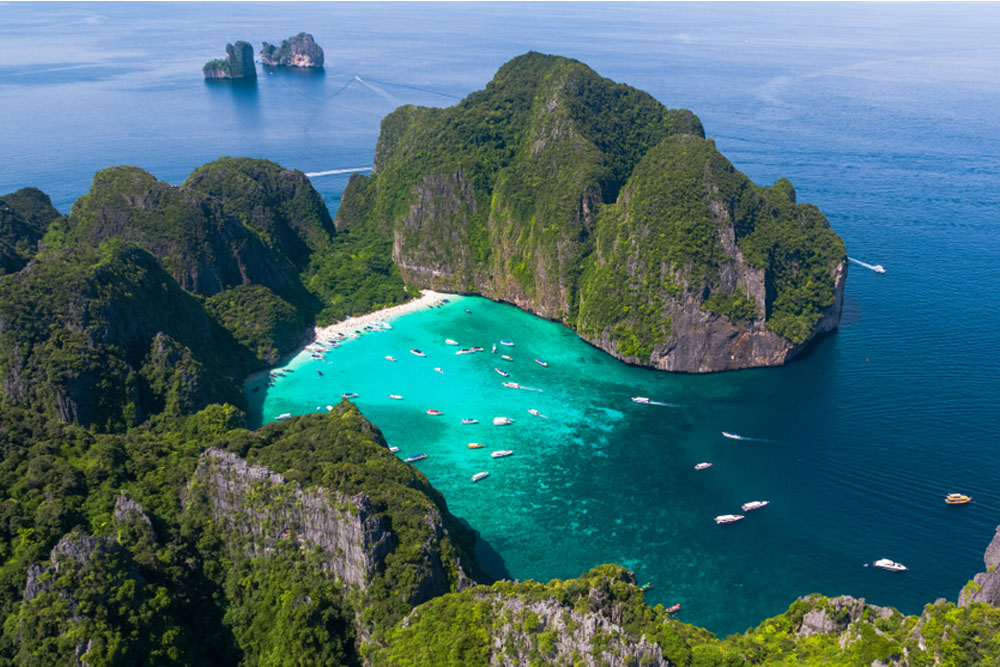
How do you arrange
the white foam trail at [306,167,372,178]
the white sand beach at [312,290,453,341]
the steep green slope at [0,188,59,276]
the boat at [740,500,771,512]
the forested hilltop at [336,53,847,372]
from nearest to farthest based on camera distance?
the boat at [740,500,771,512] < the steep green slope at [0,188,59,276] < the forested hilltop at [336,53,847,372] < the white sand beach at [312,290,453,341] < the white foam trail at [306,167,372,178]

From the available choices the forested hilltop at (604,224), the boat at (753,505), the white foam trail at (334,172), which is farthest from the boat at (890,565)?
the white foam trail at (334,172)

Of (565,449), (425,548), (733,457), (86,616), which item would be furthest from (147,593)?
(733,457)

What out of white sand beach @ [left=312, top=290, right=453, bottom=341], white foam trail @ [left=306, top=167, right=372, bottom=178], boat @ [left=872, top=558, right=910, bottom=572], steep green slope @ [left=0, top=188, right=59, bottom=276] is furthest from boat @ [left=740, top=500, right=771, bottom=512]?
white foam trail @ [left=306, top=167, right=372, bottom=178]

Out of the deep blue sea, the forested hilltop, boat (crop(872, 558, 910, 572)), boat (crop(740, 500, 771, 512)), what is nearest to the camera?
boat (crop(872, 558, 910, 572))

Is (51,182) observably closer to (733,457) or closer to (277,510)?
(277,510)

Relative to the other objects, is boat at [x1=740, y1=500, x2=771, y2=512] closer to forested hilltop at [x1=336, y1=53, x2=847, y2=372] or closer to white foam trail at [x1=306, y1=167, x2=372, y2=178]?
forested hilltop at [x1=336, y1=53, x2=847, y2=372]

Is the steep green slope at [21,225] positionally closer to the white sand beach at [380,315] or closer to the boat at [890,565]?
the white sand beach at [380,315]
